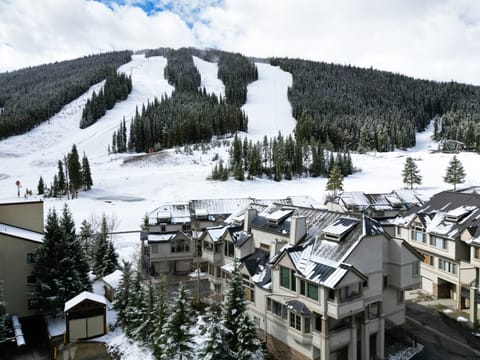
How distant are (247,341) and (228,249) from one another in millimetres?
12182

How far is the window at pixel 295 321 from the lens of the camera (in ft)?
73.9

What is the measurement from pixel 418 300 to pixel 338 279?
20.2 meters

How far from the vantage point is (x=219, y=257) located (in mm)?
33938

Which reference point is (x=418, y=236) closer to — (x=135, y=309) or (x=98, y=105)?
(x=135, y=309)

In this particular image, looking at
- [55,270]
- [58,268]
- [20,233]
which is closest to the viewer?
[55,270]

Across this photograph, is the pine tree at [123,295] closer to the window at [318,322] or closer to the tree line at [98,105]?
the window at [318,322]

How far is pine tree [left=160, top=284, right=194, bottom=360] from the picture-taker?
2150 cm

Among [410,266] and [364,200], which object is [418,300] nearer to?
[410,266]

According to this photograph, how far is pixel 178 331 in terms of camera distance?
71.2 ft

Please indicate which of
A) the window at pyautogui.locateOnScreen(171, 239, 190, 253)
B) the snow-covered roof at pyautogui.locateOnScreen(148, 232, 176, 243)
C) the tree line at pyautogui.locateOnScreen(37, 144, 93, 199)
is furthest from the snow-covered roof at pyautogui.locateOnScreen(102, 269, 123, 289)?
the tree line at pyautogui.locateOnScreen(37, 144, 93, 199)

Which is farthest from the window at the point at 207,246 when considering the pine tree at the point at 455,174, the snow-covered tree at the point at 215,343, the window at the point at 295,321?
the pine tree at the point at 455,174

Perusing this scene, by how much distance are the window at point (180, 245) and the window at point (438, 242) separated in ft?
97.5

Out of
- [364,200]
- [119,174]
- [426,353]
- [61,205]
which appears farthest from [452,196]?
[119,174]

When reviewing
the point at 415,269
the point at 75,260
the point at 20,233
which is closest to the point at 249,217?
the point at 415,269
